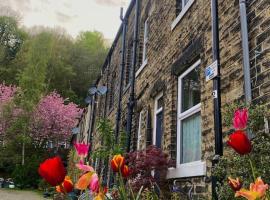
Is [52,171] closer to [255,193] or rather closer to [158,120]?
[255,193]

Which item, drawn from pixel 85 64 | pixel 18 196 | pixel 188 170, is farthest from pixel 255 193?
pixel 85 64

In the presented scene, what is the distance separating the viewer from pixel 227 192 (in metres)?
3.62

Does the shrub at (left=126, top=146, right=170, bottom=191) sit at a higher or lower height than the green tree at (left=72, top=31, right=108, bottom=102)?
lower

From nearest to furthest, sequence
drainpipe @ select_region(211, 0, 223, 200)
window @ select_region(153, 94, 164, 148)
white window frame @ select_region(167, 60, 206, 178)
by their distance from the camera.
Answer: drainpipe @ select_region(211, 0, 223, 200), white window frame @ select_region(167, 60, 206, 178), window @ select_region(153, 94, 164, 148)

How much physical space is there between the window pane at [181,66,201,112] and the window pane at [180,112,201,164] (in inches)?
11.9

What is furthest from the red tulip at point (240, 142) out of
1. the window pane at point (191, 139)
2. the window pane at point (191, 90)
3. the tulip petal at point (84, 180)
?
the window pane at point (191, 90)

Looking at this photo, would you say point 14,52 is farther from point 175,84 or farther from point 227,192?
point 227,192

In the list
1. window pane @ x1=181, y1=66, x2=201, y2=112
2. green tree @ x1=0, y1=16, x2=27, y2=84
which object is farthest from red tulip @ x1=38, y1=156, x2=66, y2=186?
green tree @ x1=0, y1=16, x2=27, y2=84

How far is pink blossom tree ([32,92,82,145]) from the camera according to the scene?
111 feet

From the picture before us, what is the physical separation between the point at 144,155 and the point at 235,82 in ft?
8.68

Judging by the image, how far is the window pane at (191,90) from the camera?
271 inches

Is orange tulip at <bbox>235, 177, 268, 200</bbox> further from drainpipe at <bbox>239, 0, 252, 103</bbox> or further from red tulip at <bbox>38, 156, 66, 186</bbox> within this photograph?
Answer: drainpipe at <bbox>239, 0, 252, 103</bbox>

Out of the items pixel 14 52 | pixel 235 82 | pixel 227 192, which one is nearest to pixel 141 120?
pixel 235 82

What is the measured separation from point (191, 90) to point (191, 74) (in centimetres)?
34
